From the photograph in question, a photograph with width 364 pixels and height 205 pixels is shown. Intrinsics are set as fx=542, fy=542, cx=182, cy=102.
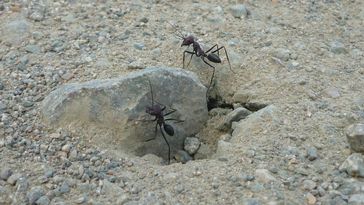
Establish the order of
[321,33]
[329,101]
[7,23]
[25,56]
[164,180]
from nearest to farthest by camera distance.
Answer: [164,180]
[329,101]
[25,56]
[7,23]
[321,33]

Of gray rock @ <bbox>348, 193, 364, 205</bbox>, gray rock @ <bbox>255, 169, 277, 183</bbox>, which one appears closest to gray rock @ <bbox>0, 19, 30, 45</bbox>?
gray rock @ <bbox>255, 169, 277, 183</bbox>

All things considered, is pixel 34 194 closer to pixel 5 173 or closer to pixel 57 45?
pixel 5 173

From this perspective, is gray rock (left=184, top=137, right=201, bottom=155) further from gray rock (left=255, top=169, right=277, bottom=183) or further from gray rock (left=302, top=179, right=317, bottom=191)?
gray rock (left=302, top=179, right=317, bottom=191)

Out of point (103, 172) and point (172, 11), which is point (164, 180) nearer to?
point (103, 172)

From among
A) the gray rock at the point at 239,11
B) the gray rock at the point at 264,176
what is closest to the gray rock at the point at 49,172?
the gray rock at the point at 264,176

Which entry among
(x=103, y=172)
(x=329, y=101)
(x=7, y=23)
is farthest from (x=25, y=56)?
(x=329, y=101)

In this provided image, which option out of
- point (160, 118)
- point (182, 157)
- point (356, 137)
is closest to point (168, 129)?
point (160, 118)

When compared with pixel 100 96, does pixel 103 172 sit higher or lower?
lower

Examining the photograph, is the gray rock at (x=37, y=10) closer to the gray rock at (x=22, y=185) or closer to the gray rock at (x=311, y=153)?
the gray rock at (x=22, y=185)
